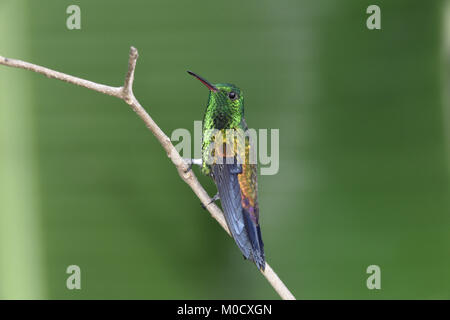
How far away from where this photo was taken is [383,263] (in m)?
1.22

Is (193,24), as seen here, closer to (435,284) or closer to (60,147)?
(60,147)

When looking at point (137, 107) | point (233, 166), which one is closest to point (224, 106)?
point (233, 166)

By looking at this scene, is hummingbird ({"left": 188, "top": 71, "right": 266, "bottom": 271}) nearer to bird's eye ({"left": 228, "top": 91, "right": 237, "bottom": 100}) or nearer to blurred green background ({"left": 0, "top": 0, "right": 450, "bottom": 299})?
bird's eye ({"left": 228, "top": 91, "right": 237, "bottom": 100})

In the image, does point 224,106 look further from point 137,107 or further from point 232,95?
point 137,107

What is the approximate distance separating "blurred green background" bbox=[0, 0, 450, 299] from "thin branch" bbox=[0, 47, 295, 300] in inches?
12.2

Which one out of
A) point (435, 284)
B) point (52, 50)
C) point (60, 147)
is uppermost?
point (52, 50)

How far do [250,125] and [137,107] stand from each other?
477 mm

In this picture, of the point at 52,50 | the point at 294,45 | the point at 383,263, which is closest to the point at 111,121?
the point at 52,50

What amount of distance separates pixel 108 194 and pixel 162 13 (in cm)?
51

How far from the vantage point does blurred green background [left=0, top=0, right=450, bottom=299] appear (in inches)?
46.2

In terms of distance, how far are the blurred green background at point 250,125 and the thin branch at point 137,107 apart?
311 millimetres

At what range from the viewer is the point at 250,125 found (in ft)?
3.87

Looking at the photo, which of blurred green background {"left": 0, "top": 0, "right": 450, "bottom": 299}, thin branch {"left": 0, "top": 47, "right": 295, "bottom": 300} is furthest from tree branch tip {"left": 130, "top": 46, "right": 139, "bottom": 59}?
blurred green background {"left": 0, "top": 0, "right": 450, "bottom": 299}

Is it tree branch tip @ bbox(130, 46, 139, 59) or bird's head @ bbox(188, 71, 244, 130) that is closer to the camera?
tree branch tip @ bbox(130, 46, 139, 59)
